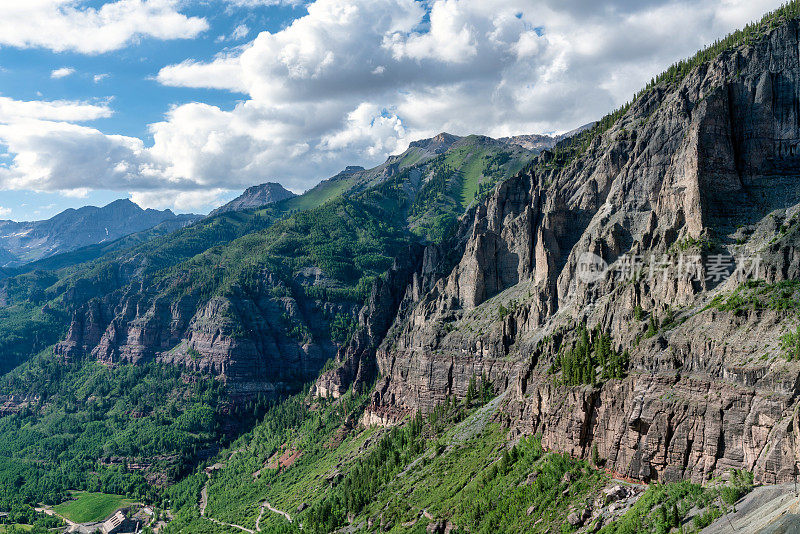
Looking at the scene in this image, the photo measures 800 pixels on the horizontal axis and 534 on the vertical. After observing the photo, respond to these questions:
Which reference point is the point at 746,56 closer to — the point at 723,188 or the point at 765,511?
the point at 723,188

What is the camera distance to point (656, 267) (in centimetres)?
13800

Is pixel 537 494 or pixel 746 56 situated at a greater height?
pixel 746 56

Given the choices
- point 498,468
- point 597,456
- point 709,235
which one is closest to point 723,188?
point 709,235

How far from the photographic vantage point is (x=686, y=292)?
127188 millimetres

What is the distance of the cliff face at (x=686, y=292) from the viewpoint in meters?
99.7

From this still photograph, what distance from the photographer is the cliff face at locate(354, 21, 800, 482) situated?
327ft

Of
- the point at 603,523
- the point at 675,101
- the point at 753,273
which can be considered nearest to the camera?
the point at 603,523

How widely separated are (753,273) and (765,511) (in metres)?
53.9

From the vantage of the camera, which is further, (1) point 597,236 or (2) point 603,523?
(1) point 597,236

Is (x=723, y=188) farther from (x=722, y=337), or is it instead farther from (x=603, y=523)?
(x=603, y=523)

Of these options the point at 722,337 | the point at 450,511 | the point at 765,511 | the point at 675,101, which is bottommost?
the point at 450,511

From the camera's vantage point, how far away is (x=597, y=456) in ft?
390

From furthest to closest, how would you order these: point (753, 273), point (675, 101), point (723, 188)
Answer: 1. point (675, 101)
2. point (723, 188)
3. point (753, 273)

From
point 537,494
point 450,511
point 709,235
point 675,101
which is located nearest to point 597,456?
point 537,494
